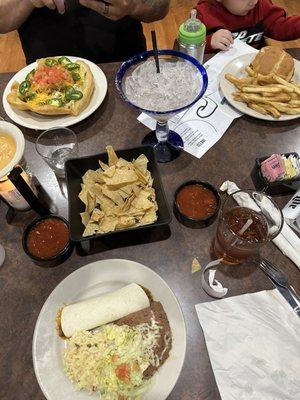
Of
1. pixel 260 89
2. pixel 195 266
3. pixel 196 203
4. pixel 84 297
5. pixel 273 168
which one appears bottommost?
pixel 84 297

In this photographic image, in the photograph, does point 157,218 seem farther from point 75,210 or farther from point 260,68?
point 260,68

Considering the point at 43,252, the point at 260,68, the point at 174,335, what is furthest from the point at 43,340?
the point at 260,68

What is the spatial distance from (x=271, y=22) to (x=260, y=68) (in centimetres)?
79

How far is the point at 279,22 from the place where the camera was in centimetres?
208

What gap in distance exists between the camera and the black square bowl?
1092 mm

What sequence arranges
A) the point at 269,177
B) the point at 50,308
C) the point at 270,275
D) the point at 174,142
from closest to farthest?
the point at 50,308
the point at 270,275
the point at 269,177
the point at 174,142

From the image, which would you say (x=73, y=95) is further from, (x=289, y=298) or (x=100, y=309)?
(x=289, y=298)

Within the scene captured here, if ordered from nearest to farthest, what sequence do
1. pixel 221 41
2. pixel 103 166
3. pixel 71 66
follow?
pixel 103 166, pixel 71 66, pixel 221 41

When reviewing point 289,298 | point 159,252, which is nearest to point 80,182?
point 159,252

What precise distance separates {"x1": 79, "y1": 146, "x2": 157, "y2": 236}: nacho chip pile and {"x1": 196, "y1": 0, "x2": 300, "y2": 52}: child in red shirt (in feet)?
4.14

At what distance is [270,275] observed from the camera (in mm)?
1117

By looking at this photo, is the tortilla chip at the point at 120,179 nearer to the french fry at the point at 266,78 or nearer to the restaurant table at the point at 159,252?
the restaurant table at the point at 159,252

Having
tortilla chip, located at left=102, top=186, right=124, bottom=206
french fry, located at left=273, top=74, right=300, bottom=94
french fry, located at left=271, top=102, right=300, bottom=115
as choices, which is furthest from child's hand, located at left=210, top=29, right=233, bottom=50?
tortilla chip, located at left=102, top=186, right=124, bottom=206

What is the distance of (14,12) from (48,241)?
1284mm
